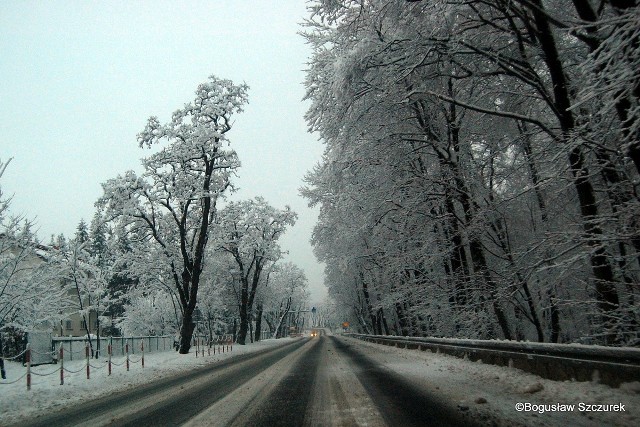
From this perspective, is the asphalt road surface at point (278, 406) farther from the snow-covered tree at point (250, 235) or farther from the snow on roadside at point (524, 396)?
the snow-covered tree at point (250, 235)

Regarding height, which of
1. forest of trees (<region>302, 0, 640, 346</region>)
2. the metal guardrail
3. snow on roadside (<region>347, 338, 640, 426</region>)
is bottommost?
snow on roadside (<region>347, 338, 640, 426</region>)

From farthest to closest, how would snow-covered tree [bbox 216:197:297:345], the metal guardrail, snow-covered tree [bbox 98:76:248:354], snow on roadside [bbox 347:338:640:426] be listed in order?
snow-covered tree [bbox 216:197:297:345], snow-covered tree [bbox 98:76:248:354], the metal guardrail, snow on roadside [bbox 347:338:640:426]

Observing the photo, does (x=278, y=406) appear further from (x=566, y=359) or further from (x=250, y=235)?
(x=250, y=235)

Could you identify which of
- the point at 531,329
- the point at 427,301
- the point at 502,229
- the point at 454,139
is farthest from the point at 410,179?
the point at 531,329

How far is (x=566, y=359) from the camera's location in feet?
20.8

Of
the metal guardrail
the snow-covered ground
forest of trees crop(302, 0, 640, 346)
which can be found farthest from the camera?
forest of trees crop(302, 0, 640, 346)

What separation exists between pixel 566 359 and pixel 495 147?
6.60 meters

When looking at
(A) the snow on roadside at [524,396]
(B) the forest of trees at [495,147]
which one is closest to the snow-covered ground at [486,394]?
(A) the snow on roadside at [524,396]

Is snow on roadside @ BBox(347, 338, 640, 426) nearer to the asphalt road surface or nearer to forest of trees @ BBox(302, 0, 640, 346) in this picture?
the asphalt road surface

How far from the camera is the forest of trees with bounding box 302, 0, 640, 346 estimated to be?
6.35 m

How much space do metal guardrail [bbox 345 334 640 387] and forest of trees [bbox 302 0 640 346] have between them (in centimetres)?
97

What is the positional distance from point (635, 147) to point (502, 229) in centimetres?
879

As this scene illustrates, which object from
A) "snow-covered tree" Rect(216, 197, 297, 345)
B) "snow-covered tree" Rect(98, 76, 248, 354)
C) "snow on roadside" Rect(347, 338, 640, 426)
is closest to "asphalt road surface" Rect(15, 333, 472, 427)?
"snow on roadside" Rect(347, 338, 640, 426)

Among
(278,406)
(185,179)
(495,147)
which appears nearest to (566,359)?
(278,406)
